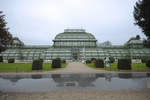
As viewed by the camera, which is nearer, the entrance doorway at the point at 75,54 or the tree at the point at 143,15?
the tree at the point at 143,15

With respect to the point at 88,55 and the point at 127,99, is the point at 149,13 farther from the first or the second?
the point at 88,55

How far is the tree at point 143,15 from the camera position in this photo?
870cm

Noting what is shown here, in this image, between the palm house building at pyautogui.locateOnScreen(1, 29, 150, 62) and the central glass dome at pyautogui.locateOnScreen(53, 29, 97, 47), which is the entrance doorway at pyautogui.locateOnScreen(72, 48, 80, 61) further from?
the central glass dome at pyautogui.locateOnScreen(53, 29, 97, 47)

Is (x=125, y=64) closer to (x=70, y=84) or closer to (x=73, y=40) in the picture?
(x=70, y=84)

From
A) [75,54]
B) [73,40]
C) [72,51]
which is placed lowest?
[75,54]

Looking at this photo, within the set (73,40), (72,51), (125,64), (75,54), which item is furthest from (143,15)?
(73,40)

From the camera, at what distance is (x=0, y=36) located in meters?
8.34

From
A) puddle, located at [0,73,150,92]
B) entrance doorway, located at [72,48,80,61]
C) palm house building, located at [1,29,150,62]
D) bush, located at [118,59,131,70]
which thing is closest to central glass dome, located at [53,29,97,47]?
palm house building, located at [1,29,150,62]

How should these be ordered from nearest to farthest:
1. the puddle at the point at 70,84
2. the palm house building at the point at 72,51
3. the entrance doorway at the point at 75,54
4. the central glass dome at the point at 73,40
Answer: the puddle at the point at 70,84
the palm house building at the point at 72,51
the entrance doorway at the point at 75,54
the central glass dome at the point at 73,40

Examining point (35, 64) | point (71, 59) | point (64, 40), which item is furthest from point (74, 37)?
point (35, 64)

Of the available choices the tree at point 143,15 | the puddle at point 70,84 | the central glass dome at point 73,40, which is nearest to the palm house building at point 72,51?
the central glass dome at point 73,40

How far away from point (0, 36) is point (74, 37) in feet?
188

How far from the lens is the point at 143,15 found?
10.3 meters

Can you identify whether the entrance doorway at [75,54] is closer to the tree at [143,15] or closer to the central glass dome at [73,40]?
the central glass dome at [73,40]
